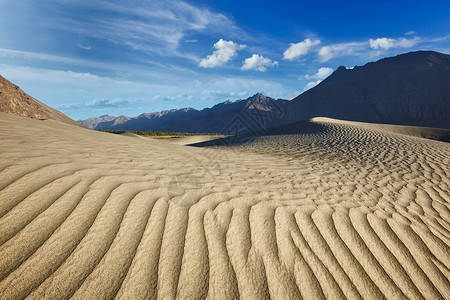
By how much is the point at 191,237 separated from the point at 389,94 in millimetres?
78301

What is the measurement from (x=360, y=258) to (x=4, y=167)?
3232 mm

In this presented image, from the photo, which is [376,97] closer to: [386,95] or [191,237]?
[386,95]

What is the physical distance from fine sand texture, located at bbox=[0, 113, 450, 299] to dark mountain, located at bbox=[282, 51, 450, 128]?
58.4 m

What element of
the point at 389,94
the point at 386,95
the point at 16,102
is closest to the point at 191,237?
the point at 16,102

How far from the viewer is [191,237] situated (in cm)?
153

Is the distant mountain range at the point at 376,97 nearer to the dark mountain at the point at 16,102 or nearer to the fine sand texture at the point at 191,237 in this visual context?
the dark mountain at the point at 16,102

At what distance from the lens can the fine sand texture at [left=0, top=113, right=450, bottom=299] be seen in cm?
114

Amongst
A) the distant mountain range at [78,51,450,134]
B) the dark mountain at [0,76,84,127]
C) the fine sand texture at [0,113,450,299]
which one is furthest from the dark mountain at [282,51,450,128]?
the dark mountain at [0,76,84,127]

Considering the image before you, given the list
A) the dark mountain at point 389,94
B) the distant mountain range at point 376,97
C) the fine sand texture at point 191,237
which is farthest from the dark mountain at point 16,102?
the dark mountain at point 389,94

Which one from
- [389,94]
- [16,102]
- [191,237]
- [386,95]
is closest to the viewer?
[191,237]

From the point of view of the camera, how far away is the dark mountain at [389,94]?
4850 centimetres

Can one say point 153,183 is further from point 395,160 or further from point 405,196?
point 395,160

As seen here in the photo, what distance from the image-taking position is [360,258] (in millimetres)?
1576

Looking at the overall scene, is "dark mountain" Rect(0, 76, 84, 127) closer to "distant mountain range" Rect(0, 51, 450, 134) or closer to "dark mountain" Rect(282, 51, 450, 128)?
"distant mountain range" Rect(0, 51, 450, 134)
